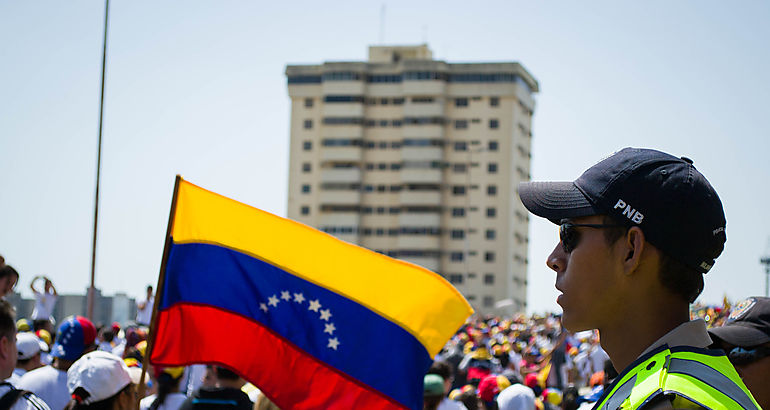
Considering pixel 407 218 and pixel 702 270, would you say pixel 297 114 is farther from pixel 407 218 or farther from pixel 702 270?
pixel 702 270

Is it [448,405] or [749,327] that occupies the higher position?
[749,327]

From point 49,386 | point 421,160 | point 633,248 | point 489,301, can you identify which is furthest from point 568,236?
point 421,160

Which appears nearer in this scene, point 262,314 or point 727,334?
point 727,334

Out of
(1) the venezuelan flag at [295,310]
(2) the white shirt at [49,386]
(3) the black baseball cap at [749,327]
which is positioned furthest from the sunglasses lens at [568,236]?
(2) the white shirt at [49,386]

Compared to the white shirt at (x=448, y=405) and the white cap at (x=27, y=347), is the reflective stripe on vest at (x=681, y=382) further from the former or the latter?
the white cap at (x=27, y=347)

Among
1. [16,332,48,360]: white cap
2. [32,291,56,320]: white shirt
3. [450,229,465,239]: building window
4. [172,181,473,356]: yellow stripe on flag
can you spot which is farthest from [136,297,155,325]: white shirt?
[450,229,465,239]: building window

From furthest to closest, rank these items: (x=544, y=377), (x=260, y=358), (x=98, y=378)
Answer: (x=544, y=377), (x=260, y=358), (x=98, y=378)

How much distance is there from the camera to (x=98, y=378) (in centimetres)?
445

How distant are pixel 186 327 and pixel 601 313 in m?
3.60

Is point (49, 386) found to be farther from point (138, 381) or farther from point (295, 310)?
point (295, 310)

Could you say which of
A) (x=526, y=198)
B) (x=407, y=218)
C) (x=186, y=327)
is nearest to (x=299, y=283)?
(x=186, y=327)

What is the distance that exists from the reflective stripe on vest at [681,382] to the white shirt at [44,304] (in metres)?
13.9

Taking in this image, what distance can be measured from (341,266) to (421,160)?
89.2m

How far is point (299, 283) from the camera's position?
527 centimetres
